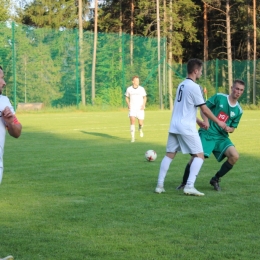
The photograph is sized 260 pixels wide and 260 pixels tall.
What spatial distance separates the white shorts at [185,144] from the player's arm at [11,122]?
3.89 m

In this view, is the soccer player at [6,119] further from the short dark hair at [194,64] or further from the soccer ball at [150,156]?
the soccer ball at [150,156]

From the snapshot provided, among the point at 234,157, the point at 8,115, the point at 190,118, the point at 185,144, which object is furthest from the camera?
the point at 234,157

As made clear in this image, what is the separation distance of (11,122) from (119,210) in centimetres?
272

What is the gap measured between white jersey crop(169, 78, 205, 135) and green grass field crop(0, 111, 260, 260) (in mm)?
912

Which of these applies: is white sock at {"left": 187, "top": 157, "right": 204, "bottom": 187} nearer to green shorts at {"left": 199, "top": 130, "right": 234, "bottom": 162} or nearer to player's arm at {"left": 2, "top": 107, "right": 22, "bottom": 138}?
green shorts at {"left": 199, "top": 130, "right": 234, "bottom": 162}

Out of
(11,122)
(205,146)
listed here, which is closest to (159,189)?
(205,146)

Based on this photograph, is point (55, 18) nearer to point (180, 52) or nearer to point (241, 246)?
point (180, 52)

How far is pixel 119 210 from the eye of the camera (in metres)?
7.61

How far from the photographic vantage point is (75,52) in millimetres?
37250

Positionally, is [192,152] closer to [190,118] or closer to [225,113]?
[190,118]

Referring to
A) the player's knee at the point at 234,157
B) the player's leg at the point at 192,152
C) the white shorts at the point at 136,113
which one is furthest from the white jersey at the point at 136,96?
the player's leg at the point at 192,152

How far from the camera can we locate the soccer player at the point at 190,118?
8.70 m

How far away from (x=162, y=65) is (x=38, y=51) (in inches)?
361

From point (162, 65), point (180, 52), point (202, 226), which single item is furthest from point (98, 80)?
point (202, 226)
